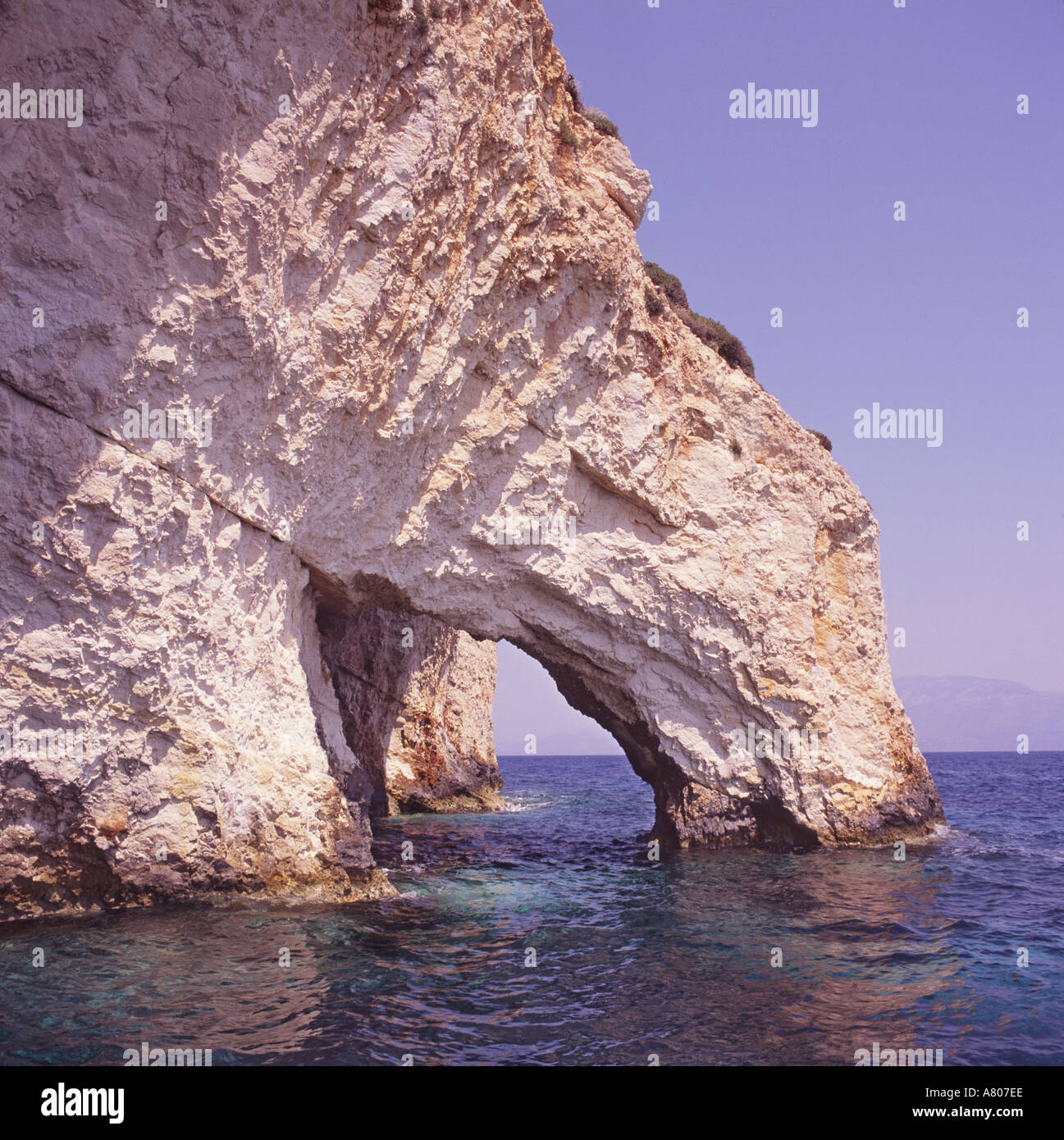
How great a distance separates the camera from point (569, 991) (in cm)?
970

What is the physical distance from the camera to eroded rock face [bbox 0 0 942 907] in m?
11.2

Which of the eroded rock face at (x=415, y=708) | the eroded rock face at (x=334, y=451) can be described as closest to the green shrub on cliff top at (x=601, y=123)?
the eroded rock face at (x=334, y=451)

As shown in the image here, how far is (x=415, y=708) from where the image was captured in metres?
31.3

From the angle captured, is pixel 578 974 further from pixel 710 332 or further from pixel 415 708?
pixel 415 708

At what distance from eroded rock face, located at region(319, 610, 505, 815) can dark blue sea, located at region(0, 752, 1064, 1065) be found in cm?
949

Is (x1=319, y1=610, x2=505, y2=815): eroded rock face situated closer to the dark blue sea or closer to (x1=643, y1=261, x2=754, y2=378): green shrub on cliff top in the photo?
the dark blue sea

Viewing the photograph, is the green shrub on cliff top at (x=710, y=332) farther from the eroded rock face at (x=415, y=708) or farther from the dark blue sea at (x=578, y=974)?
A: the dark blue sea at (x=578, y=974)

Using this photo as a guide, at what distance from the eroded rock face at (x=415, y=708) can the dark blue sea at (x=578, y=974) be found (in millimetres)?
9495

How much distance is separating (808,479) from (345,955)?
1591 centimetres

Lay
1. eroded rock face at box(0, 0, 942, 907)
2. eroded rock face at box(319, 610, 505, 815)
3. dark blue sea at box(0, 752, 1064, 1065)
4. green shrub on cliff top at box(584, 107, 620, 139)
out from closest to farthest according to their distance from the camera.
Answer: dark blue sea at box(0, 752, 1064, 1065) → eroded rock face at box(0, 0, 942, 907) → green shrub on cliff top at box(584, 107, 620, 139) → eroded rock face at box(319, 610, 505, 815)

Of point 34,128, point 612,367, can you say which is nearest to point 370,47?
point 34,128

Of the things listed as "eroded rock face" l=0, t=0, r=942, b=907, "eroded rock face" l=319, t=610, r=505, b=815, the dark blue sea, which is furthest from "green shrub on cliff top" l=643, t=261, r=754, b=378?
the dark blue sea

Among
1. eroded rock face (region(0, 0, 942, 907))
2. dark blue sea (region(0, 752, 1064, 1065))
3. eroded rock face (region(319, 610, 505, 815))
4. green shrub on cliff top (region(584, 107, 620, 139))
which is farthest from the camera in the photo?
eroded rock face (region(319, 610, 505, 815))
